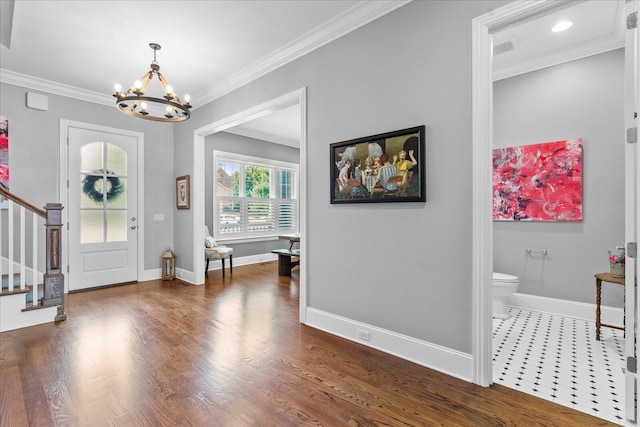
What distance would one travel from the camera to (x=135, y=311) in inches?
142

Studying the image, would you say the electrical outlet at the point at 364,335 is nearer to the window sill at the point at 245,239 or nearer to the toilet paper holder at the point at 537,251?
the toilet paper holder at the point at 537,251

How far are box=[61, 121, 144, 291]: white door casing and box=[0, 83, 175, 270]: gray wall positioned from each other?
11cm

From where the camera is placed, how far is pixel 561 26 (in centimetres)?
288

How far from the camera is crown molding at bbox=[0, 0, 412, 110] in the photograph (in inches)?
104

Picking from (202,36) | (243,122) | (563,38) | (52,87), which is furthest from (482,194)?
(52,87)

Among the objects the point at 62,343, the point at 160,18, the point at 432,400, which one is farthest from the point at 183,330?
the point at 160,18

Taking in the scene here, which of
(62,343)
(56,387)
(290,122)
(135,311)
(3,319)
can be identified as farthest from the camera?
(290,122)

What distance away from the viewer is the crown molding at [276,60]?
2.64 metres

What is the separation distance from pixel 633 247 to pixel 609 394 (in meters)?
0.99

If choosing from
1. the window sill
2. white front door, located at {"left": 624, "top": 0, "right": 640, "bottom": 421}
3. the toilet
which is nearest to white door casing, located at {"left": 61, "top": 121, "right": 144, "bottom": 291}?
the window sill

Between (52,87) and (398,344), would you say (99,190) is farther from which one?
(398,344)

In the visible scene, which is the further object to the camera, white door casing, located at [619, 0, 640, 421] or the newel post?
the newel post

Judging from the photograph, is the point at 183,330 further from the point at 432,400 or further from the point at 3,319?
the point at 432,400

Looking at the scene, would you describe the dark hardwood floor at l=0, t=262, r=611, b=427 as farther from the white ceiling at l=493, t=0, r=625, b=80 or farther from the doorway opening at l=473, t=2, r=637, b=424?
the white ceiling at l=493, t=0, r=625, b=80
